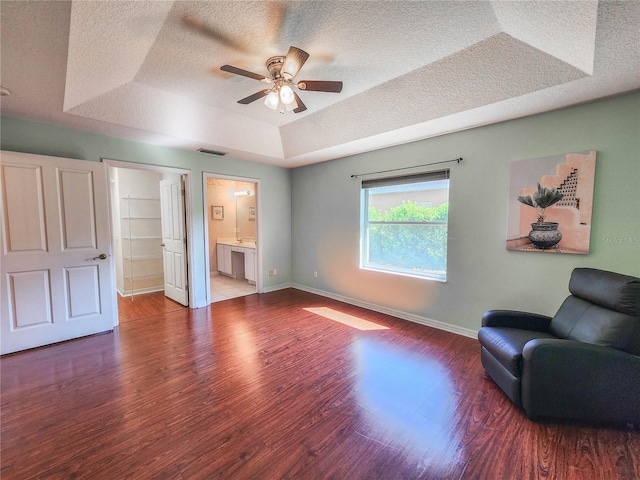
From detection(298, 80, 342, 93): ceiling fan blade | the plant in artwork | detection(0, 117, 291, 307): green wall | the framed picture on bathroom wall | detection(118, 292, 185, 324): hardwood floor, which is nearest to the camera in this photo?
detection(298, 80, 342, 93): ceiling fan blade

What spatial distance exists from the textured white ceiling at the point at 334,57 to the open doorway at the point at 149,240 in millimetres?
1482

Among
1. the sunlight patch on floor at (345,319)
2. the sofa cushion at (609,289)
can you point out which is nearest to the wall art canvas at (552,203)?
→ the sofa cushion at (609,289)

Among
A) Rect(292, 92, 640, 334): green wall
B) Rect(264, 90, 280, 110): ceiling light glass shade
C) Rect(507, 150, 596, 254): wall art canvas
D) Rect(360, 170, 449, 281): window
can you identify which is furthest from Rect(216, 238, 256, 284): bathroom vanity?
Rect(507, 150, 596, 254): wall art canvas

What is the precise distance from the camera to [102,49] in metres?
1.89

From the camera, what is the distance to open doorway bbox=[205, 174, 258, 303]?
567 centimetres

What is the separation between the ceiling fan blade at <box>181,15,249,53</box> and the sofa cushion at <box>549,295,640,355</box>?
3.23 metres

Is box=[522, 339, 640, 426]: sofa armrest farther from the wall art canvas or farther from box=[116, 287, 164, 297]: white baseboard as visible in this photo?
box=[116, 287, 164, 297]: white baseboard

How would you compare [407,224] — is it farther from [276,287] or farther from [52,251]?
[52,251]

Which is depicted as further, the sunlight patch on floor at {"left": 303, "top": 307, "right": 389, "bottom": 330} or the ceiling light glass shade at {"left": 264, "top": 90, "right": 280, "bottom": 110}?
the sunlight patch on floor at {"left": 303, "top": 307, "right": 389, "bottom": 330}

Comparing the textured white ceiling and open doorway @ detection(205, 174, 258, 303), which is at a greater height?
the textured white ceiling

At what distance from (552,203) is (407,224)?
1531 millimetres

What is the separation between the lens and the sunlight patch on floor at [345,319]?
344cm

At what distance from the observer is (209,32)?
6.07ft

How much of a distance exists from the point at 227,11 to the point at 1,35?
135 centimetres
